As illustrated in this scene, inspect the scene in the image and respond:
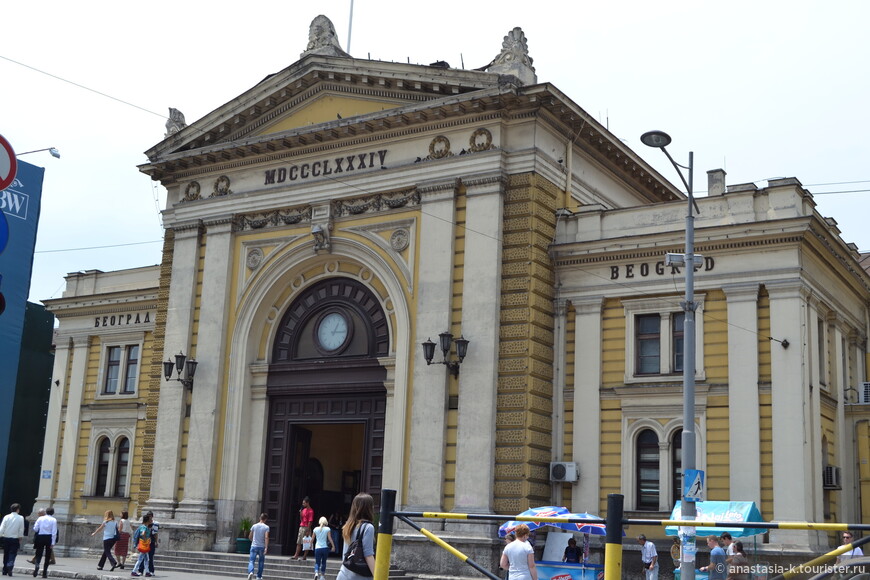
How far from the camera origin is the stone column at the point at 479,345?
83.3 ft

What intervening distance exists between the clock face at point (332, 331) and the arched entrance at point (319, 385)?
0.09 ft

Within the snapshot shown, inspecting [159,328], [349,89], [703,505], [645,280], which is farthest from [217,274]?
[703,505]

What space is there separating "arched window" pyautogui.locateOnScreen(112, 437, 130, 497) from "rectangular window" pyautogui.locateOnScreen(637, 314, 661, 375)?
19.4 m

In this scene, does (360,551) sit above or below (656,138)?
below

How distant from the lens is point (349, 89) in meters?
30.1

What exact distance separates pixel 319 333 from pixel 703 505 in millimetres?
12416

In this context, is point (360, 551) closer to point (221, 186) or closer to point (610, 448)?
point (610, 448)

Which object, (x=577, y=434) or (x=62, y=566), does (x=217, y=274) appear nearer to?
(x=62, y=566)

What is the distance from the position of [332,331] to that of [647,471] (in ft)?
32.5

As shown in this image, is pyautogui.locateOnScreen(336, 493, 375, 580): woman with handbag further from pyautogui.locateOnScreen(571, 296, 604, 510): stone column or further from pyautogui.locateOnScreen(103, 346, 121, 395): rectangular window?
pyautogui.locateOnScreen(103, 346, 121, 395): rectangular window

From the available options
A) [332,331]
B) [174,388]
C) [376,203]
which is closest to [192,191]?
[174,388]

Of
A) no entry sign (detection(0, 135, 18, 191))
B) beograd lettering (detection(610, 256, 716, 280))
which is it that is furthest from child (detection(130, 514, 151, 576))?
no entry sign (detection(0, 135, 18, 191))

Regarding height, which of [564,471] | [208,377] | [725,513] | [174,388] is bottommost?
[725,513]

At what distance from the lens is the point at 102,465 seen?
122 feet
